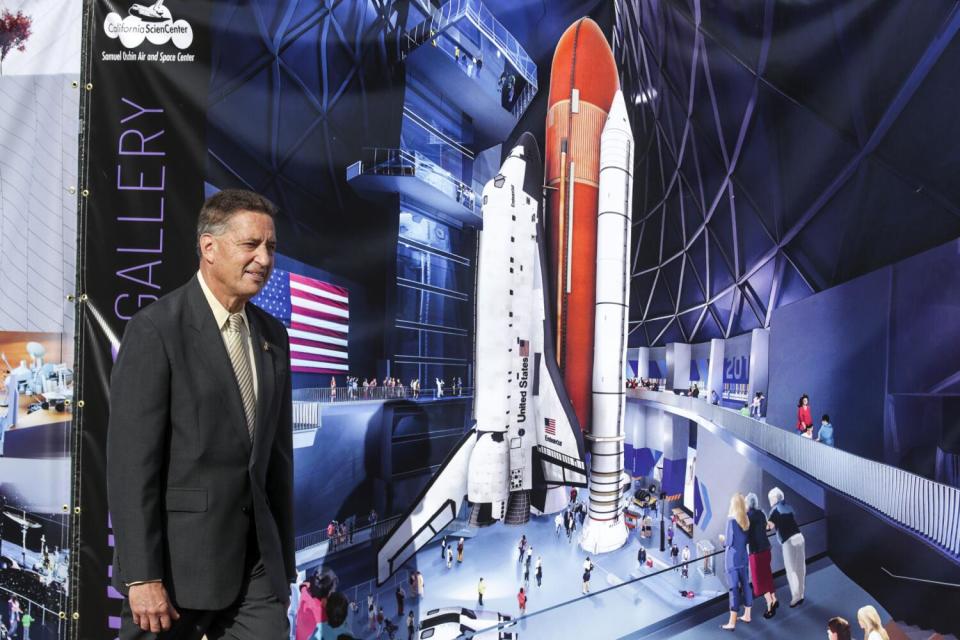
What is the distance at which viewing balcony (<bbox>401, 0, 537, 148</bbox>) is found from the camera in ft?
12.9

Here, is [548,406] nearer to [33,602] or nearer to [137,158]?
[137,158]

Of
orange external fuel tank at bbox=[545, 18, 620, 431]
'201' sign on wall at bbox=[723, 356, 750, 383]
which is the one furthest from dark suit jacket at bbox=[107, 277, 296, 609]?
'201' sign on wall at bbox=[723, 356, 750, 383]

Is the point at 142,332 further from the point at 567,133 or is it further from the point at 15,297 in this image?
the point at 567,133

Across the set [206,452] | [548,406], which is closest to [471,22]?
[548,406]

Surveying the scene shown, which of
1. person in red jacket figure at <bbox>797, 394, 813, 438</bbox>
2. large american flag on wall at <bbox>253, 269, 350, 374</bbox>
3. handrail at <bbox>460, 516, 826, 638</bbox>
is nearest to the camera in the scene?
person in red jacket figure at <bbox>797, 394, 813, 438</bbox>

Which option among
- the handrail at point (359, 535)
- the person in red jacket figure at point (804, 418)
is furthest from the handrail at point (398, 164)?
the person in red jacket figure at point (804, 418)

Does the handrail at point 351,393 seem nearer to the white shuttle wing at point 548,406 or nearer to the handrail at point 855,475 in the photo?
the white shuttle wing at point 548,406

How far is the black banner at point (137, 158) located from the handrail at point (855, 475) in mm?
3679

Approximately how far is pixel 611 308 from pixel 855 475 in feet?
6.31

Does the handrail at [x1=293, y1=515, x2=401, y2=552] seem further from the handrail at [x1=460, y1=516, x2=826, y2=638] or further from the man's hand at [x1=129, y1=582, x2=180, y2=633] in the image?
the man's hand at [x1=129, y1=582, x2=180, y2=633]

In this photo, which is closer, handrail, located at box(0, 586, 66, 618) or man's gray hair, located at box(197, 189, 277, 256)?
man's gray hair, located at box(197, 189, 277, 256)

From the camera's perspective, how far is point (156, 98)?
392cm

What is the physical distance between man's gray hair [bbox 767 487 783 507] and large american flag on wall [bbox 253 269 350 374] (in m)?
3.21

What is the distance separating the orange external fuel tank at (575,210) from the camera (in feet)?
13.2
